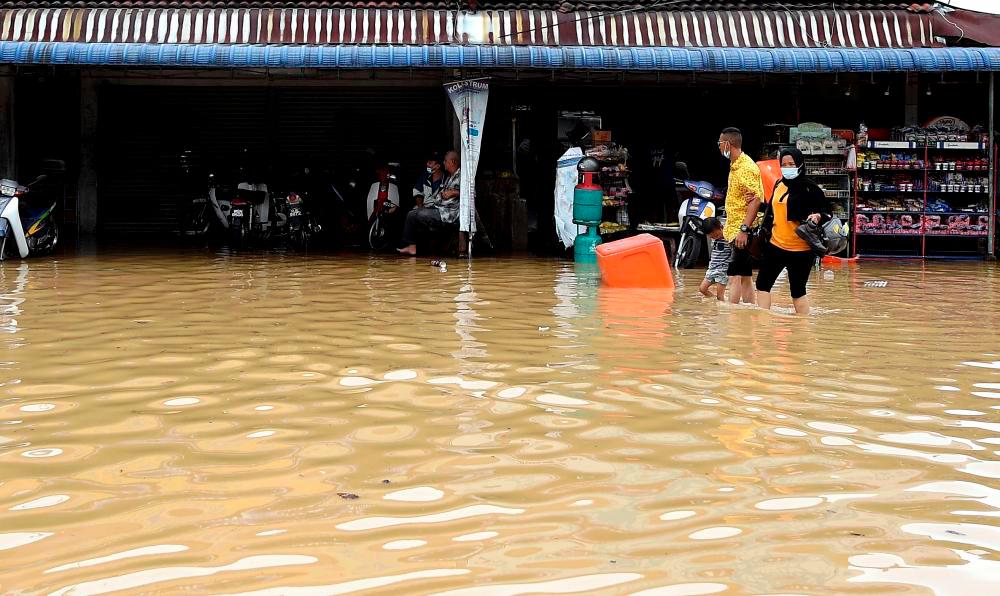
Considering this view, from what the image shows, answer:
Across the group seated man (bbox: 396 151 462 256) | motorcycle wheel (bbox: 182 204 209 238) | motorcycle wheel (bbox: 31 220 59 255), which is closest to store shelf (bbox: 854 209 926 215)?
seated man (bbox: 396 151 462 256)

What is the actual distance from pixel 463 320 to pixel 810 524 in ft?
17.1

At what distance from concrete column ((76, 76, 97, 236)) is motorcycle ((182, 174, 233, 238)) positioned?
165 centimetres

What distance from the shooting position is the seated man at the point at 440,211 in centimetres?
1551

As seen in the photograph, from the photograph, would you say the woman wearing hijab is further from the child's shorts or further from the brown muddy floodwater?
the child's shorts

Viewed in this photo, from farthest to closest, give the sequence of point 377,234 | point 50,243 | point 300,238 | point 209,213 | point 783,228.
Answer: point 209,213 < point 300,238 < point 377,234 < point 50,243 < point 783,228

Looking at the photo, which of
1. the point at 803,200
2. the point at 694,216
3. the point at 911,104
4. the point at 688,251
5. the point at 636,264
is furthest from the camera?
the point at 911,104

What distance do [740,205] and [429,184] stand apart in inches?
262

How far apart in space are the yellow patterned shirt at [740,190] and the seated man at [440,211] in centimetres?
597

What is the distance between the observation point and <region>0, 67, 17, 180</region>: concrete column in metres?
16.7

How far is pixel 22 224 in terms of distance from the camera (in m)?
14.3

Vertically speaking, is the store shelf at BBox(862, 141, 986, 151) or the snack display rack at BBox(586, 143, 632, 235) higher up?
the store shelf at BBox(862, 141, 986, 151)

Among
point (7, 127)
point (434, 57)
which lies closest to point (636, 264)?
point (434, 57)

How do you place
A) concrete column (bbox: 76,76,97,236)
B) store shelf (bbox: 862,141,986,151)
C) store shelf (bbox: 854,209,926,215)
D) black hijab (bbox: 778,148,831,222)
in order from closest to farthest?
black hijab (bbox: 778,148,831,222), store shelf (bbox: 862,141,986,151), store shelf (bbox: 854,209,926,215), concrete column (bbox: 76,76,97,236)

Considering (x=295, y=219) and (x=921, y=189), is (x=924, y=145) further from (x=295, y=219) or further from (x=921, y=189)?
(x=295, y=219)
